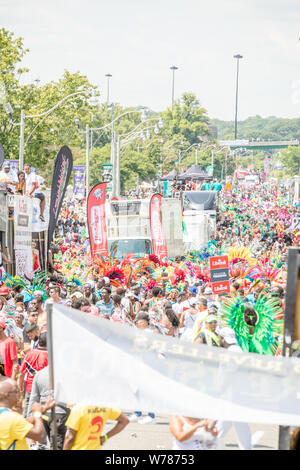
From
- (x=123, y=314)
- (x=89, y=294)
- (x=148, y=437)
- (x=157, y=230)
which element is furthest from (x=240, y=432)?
(x=157, y=230)

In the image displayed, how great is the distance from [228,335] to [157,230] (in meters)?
17.0

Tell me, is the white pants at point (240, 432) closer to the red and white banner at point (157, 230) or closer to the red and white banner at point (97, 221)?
the red and white banner at point (97, 221)

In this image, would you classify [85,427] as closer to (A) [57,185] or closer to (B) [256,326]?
(B) [256,326]

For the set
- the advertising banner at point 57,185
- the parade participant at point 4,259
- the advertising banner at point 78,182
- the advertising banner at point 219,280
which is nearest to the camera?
the advertising banner at point 219,280

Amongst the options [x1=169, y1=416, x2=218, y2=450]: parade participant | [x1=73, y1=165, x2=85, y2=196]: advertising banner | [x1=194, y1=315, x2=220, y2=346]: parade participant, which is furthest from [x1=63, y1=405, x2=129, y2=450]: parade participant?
[x1=73, y1=165, x2=85, y2=196]: advertising banner

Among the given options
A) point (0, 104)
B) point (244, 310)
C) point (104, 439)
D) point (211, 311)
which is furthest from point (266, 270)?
point (0, 104)

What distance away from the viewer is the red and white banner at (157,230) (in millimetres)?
25188

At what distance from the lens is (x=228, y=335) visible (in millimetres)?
8727

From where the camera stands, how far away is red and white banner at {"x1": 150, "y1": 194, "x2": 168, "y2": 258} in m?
25.2

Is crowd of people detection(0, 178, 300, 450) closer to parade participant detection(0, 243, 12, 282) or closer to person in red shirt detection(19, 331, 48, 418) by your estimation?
person in red shirt detection(19, 331, 48, 418)

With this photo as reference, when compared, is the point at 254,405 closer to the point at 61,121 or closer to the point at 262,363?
the point at 262,363

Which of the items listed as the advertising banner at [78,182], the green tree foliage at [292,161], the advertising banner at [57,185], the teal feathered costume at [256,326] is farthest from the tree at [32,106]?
the green tree foliage at [292,161]

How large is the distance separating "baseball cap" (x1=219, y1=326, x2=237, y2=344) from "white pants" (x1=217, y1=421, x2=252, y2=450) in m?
2.68

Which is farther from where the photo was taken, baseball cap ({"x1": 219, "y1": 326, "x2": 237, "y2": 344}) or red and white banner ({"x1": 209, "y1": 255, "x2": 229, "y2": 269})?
red and white banner ({"x1": 209, "y1": 255, "x2": 229, "y2": 269})
